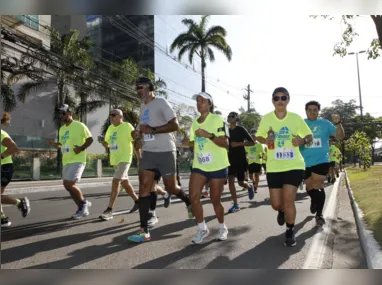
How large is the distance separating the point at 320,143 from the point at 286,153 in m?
1.64

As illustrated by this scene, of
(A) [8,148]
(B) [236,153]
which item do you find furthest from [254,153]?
(A) [8,148]

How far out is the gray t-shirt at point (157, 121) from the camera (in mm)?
4859

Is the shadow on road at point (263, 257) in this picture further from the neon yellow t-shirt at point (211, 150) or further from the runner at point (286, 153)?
the neon yellow t-shirt at point (211, 150)

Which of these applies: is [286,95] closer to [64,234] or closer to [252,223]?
[252,223]

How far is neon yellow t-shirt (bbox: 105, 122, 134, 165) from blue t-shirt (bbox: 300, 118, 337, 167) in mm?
2857

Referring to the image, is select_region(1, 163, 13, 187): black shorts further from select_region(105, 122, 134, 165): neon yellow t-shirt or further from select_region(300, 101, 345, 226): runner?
select_region(300, 101, 345, 226): runner

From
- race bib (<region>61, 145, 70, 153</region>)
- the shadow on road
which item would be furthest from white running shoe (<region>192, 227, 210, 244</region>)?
race bib (<region>61, 145, 70, 153</region>)

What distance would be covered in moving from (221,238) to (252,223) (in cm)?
146

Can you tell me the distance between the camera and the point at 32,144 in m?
20.6

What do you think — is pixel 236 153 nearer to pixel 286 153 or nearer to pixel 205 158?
pixel 205 158

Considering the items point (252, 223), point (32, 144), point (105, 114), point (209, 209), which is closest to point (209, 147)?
point (252, 223)

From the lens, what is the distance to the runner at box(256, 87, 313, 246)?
175 inches

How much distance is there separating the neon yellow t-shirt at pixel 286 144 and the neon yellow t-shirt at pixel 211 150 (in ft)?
1.80

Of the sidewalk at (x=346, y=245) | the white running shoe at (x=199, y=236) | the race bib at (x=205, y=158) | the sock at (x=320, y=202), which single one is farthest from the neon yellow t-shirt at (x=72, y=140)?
the sidewalk at (x=346, y=245)
